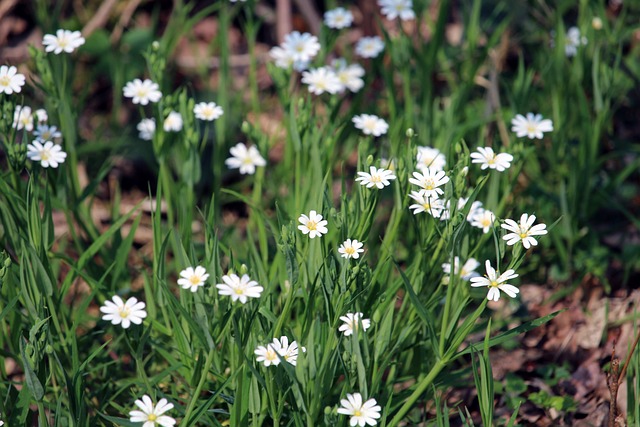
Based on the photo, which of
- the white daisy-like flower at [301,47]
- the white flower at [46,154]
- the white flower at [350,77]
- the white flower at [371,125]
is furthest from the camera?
the white flower at [350,77]

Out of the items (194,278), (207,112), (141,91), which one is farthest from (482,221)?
(141,91)

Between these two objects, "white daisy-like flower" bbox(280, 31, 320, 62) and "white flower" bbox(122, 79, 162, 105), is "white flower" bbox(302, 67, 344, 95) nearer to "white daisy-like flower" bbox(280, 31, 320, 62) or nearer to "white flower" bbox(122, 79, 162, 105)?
"white daisy-like flower" bbox(280, 31, 320, 62)

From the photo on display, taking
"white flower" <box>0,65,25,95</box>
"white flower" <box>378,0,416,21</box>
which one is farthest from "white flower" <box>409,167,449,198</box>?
"white flower" <box>378,0,416,21</box>

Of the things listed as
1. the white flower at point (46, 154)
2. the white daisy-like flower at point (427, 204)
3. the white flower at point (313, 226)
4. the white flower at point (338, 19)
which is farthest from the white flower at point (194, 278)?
the white flower at point (338, 19)

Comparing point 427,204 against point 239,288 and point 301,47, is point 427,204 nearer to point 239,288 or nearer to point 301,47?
point 239,288

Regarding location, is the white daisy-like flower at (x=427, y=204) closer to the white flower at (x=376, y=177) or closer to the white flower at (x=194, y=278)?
the white flower at (x=376, y=177)
